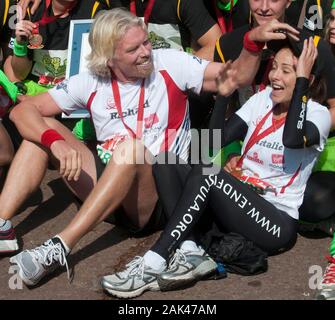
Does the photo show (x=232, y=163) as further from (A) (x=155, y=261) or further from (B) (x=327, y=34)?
(B) (x=327, y=34)

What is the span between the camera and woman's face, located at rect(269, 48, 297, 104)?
14.3ft

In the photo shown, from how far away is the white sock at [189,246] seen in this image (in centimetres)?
431

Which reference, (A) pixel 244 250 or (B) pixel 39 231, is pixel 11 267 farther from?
(A) pixel 244 250

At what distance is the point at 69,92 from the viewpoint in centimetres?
472

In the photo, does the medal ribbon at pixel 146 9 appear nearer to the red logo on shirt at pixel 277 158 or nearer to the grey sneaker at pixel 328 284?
the red logo on shirt at pixel 277 158

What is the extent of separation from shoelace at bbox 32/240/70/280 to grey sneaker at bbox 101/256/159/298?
0.27 metres

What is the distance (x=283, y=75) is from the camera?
438 cm

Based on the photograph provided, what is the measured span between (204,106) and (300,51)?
1.10 meters

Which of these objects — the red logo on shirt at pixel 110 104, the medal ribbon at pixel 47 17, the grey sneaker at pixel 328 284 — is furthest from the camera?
the medal ribbon at pixel 47 17

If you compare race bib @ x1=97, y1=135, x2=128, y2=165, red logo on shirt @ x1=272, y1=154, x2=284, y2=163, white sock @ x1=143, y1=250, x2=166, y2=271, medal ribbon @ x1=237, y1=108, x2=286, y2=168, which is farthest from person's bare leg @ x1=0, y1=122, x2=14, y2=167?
red logo on shirt @ x1=272, y1=154, x2=284, y2=163

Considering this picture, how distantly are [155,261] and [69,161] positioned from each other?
73 centimetres

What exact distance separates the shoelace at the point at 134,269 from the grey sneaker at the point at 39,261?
13.2 inches

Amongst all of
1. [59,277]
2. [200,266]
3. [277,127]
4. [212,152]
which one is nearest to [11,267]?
[59,277]

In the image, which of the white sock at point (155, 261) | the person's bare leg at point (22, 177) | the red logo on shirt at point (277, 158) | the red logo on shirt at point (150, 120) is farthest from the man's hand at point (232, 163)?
the person's bare leg at point (22, 177)
